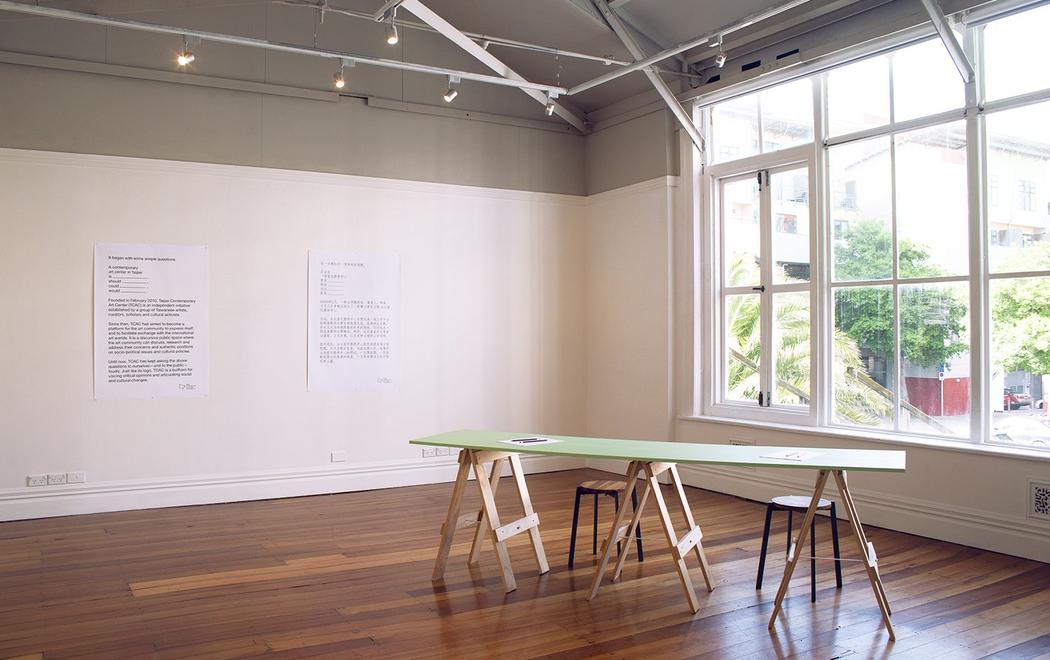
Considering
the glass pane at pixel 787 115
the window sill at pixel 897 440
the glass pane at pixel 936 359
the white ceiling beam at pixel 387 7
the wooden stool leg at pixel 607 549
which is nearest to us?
the wooden stool leg at pixel 607 549

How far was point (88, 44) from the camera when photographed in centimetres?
648

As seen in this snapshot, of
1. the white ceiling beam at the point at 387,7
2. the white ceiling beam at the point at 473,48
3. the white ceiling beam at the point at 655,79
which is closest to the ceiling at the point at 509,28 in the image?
the white ceiling beam at the point at 655,79

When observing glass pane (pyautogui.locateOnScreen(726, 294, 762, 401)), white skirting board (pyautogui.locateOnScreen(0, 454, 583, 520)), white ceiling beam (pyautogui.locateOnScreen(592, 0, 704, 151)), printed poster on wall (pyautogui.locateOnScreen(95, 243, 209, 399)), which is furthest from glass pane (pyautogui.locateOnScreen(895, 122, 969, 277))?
printed poster on wall (pyautogui.locateOnScreen(95, 243, 209, 399))

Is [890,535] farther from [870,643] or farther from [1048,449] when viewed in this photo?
[870,643]

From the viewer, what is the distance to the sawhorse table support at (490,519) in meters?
4.52

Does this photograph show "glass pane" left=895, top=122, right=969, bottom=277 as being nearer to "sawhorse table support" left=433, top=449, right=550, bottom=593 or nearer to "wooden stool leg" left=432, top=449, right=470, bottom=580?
"sawhorse table support" left=433, top=449, right=550, bottom=593

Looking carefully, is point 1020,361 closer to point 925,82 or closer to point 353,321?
point 925,82

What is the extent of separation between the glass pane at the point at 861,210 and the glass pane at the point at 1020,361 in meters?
0.91

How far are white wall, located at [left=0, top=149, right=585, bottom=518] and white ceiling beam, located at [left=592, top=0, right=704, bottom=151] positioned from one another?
1.68 metres

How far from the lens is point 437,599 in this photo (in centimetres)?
437

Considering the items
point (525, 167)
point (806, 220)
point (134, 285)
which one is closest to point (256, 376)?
point (134, 285)

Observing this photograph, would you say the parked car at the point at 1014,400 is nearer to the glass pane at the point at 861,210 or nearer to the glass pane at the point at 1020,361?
the glass pane at the point at 1020,361

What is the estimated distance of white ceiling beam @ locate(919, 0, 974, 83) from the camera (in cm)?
527

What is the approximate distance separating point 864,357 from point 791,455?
2.35 m
